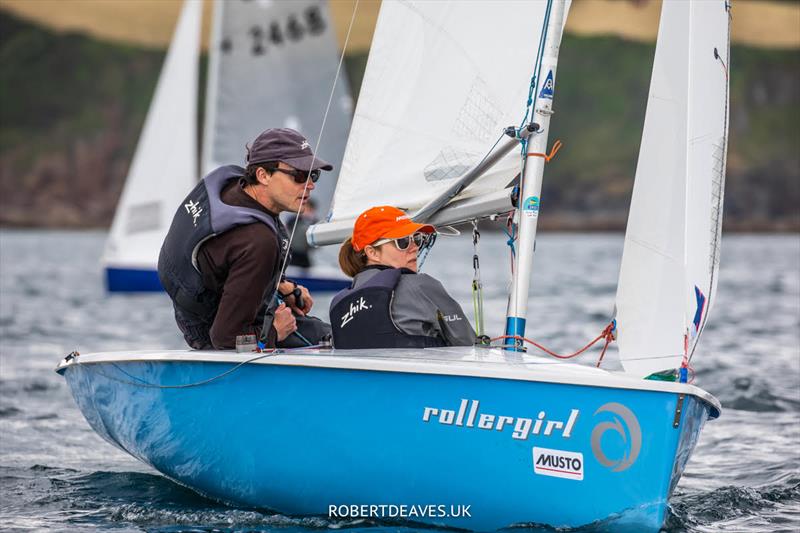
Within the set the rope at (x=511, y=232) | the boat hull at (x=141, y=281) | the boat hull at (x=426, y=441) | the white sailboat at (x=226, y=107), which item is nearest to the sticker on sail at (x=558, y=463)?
the boat hull at (x=426, y=441)

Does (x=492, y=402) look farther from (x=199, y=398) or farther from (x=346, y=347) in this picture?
(x=199, y=398)

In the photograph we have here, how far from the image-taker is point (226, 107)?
56.5 feet

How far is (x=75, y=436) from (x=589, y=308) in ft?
34.2

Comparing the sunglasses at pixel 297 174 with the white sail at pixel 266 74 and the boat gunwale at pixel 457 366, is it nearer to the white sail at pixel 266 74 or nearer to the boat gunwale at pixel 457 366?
the boat gunwale at pixel 457 366

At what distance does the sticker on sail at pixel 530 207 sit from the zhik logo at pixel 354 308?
79cm

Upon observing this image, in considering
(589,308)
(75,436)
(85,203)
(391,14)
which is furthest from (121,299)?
(85,203)

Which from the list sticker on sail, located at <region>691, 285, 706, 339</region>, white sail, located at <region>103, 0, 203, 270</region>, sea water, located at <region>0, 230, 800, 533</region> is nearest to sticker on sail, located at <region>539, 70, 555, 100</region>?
sticker on sail, located at <region>691, 285, 706, 339</region>

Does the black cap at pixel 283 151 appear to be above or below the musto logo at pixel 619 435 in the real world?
above

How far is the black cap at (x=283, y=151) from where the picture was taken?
14.3ft

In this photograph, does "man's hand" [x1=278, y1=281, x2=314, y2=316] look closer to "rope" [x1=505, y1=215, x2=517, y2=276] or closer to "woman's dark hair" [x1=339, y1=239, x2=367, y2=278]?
"woman's dark hair" [x1=339, y1=239, x2=367, y2=278]

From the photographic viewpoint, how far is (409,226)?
4.38 m

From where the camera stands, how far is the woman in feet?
13.9

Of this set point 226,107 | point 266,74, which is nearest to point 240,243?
point 226,107

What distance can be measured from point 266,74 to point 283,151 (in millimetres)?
13407
